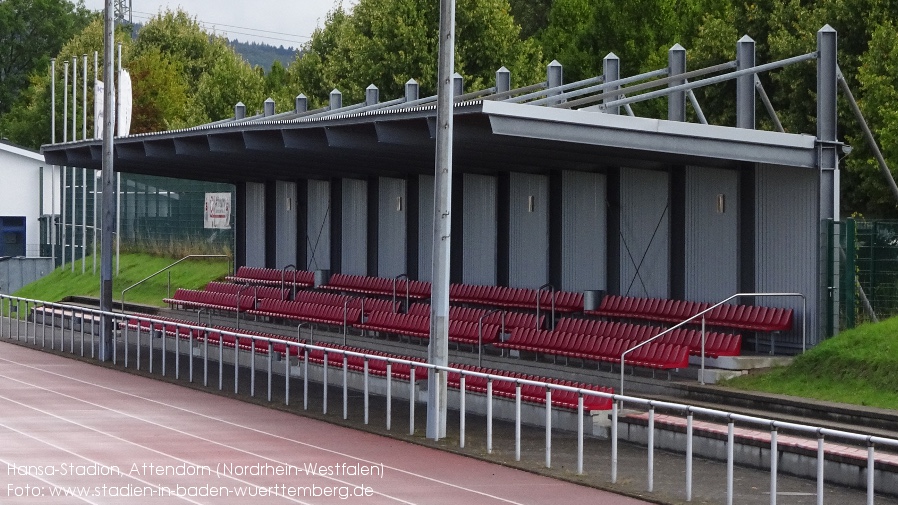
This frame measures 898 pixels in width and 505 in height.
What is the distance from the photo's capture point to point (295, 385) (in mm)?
23078

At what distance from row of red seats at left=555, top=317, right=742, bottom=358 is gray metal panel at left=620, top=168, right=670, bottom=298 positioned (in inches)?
56.3

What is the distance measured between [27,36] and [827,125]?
8674 cm

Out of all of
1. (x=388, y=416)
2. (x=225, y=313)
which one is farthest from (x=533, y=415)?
(x=225, y=313)

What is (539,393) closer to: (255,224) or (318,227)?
(318,227)

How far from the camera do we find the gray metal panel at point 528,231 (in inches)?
1033

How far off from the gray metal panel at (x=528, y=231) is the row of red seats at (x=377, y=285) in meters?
2.45

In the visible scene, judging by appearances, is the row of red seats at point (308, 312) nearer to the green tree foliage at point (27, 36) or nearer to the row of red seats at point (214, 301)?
the row of red seats at point (214, 301)

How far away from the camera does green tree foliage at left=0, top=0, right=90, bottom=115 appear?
96.4 metres

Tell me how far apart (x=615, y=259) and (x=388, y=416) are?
8047 millimetres

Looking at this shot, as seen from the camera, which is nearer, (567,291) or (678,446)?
(678,446)

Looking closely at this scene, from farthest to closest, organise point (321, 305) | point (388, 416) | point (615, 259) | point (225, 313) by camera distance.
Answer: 1. point (225, 313)
2. point (321, 305)
3. point (615, 259)
4. point (388, 416)

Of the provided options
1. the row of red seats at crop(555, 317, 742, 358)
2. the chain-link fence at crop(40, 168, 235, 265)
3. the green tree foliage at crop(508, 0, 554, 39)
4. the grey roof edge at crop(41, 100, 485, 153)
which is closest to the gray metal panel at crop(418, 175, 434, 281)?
the grey roof edge at crop(41, 100, 485, 153)

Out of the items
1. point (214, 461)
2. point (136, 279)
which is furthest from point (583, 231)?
point (136, 279)

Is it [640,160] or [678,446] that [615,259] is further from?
[678,446]
